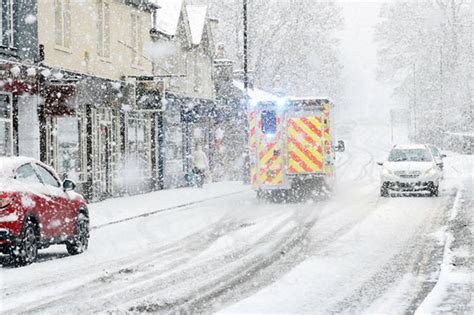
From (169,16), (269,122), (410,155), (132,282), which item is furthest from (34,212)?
(169,16)

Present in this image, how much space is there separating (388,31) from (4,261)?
259 feet

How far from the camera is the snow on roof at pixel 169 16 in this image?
36.9 m

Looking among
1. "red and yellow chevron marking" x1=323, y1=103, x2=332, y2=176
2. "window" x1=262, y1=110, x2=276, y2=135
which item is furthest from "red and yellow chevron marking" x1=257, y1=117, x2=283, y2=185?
"red and yellow chevron marking" x1=323, y1=103, x2=332, y2=176

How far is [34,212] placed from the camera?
12922 millimetres

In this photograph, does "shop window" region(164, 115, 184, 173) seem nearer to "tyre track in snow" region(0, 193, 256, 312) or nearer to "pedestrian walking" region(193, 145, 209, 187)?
"pedestrian walking" region(193, 145, 209, 187)

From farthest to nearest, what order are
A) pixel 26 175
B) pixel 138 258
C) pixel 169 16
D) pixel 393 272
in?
pixel 169 16 → pixel 138 258 → pixel 26 175 → pixel 393 272

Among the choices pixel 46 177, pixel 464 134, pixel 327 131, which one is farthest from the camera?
pixel 464 134

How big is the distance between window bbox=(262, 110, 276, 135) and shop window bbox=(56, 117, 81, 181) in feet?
18.1

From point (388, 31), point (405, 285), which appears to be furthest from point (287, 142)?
point (388, 31)

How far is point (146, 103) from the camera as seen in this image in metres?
30.8

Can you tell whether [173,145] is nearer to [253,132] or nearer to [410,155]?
[410,155]

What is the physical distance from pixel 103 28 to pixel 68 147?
16.0 feet

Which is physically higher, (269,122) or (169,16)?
(169,16)

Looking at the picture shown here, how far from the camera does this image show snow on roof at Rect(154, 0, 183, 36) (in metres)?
36.9
